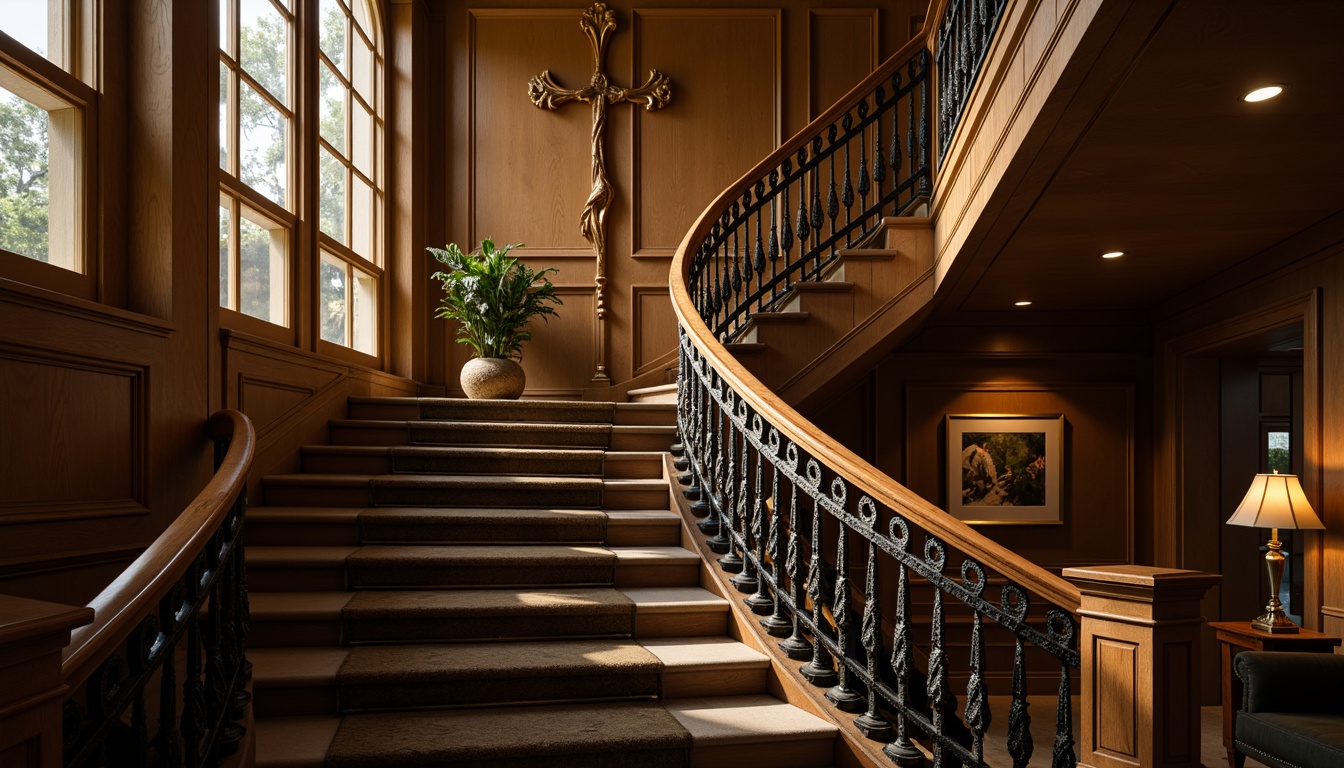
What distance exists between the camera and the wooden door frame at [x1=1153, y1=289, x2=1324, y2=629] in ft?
15.9

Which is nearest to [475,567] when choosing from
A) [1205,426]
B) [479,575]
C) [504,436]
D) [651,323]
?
[479,575]

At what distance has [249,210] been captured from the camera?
4.27 metres

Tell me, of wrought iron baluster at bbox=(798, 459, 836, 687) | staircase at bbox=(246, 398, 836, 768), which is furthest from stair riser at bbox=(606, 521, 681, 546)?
wrought iron baluster at bbox=(798, 459, 836, 687)

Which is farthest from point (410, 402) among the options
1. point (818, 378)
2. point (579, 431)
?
point (818, 378)

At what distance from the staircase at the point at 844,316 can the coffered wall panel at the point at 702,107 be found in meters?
2.04

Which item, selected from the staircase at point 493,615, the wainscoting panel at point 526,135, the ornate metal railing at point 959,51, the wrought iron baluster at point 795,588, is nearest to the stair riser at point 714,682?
the staircase at point 493,615

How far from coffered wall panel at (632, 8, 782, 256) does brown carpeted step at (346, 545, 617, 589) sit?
11.8 ft

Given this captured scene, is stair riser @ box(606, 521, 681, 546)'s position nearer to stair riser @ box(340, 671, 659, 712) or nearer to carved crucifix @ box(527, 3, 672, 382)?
stair riser @ box(340, 671, 659, 712)

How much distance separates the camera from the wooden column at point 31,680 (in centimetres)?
113

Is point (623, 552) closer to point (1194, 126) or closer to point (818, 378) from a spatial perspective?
point (818, 378)

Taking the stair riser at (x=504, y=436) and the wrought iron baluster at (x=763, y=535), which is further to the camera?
the stair riser at (x=504, y=436)

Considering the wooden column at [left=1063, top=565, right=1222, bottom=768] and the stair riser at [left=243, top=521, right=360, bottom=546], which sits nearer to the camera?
the wooden column at [left=1063, top=565, right=1222, bottom=768]

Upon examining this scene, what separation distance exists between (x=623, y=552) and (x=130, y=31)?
2.55 m

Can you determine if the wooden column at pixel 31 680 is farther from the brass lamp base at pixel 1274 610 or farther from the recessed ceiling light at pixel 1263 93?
the brass lamp base at pixel 1274 610
